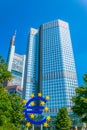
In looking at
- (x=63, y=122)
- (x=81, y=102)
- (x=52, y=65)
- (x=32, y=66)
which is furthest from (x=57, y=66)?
(x=81, y=102)

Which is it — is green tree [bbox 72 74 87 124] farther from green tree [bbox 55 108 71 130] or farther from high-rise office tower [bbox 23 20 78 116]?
high-rise office tower [bbox 23 20 78 116]

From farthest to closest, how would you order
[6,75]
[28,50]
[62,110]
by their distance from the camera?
[28,50] → [62,110] → [6,75]

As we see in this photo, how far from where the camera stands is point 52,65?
148 m

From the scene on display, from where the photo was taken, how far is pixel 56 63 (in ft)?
485

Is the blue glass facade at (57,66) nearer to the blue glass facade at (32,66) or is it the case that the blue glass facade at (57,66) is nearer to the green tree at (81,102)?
the blue glass facade at (32,66)

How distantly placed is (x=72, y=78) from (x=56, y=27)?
165 feet

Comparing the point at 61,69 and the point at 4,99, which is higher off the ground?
the point at 61,69

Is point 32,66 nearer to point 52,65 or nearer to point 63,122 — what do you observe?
point 52,65

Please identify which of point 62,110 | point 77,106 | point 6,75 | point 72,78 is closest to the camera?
point 6,75

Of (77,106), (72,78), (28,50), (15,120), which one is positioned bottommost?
(15,120)

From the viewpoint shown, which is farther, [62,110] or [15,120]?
[62,110]

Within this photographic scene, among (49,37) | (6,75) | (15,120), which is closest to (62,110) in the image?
(15,120)

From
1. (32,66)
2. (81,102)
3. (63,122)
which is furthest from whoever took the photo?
(32,66)

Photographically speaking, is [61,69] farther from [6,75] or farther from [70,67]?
[6,75]
